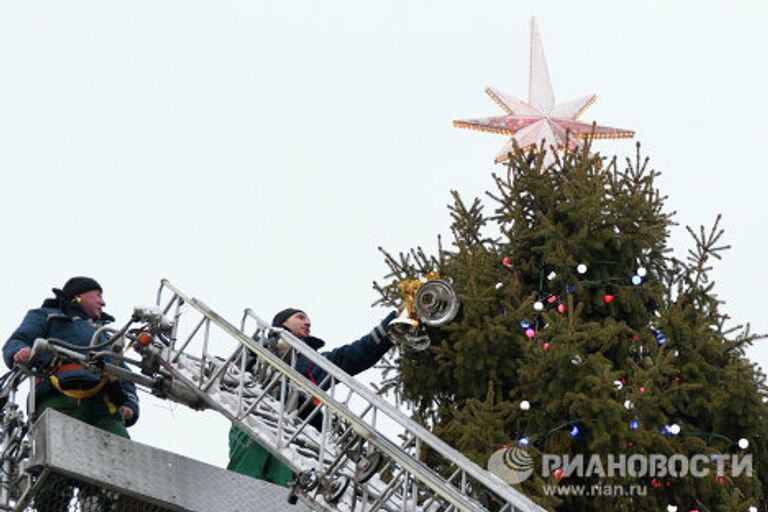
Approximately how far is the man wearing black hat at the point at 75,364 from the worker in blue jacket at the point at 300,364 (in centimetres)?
85

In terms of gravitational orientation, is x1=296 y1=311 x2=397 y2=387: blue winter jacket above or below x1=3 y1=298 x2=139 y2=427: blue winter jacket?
above

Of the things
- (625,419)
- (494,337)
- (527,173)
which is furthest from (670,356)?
(527,173)

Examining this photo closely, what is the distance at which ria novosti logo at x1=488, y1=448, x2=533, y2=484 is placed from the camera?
12453mm

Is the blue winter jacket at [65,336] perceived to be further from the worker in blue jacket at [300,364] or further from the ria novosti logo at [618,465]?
the ria novosti logo at [618,465]

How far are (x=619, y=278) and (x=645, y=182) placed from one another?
2.76ft

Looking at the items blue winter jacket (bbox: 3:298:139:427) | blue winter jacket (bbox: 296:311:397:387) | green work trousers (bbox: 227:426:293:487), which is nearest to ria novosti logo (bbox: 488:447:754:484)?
blue winter jacket (bbox: 296:311:397:387)

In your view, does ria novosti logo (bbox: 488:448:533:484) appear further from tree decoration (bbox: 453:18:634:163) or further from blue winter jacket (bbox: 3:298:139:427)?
tree decoration (bbox: 453:18:634:163)

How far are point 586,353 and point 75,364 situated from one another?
152 inches

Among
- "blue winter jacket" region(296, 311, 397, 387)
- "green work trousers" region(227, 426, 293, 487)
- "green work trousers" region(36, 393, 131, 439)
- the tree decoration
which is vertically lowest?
"green work trousers" region(36, 393, 131, 439)

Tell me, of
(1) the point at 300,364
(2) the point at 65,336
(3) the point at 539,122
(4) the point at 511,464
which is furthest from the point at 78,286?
(3) the point at 539,122

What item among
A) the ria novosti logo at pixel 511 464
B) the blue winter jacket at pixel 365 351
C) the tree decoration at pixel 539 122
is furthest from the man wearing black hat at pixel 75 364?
the tree decoration at pixel 539 122

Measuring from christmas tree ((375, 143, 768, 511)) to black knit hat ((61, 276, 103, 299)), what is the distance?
261 cm

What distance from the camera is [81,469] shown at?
11539mm

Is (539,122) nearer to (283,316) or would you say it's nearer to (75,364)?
(283,316)
